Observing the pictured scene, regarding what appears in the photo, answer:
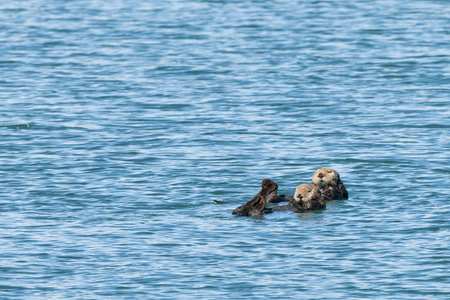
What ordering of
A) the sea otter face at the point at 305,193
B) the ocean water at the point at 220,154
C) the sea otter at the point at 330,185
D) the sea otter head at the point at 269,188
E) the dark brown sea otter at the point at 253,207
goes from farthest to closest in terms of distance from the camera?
1. the sea otter at the point at 330,185
2. the sea otter head at the point at 269,188
3. the sea otter face at the point at 305,193
4. the dark brown sea otter at the point at 253,207
5. the ocean water at the point at 220,154

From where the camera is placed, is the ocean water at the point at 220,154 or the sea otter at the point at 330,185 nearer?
the ocean water at the point at 220,154

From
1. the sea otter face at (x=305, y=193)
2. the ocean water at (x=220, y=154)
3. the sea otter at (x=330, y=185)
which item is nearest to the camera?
the ocean water at (x=220, y=154)

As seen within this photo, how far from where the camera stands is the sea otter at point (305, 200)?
49.7ft

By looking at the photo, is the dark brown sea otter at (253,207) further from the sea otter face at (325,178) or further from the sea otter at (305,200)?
the sea otter face at (325,178)

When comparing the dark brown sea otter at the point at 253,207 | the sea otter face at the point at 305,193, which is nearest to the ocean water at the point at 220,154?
the dark brown sea otter at the point at 253,207

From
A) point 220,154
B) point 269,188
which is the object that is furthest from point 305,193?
point 220,154

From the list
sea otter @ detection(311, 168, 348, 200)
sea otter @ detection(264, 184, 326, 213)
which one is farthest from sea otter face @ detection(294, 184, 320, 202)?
sea otter @ detection(311, 168, 348, 200)

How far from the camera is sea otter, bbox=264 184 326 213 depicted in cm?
1516

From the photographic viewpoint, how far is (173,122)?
23.3m

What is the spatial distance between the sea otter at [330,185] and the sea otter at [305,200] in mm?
525

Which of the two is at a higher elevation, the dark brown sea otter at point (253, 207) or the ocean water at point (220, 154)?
the dark brown sea otter at point (253, 207)

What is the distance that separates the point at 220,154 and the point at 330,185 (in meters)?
4.35

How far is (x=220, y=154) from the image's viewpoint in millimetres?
19938

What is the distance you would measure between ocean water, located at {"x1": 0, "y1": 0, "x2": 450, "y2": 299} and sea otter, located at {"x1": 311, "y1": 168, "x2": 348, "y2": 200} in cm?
14
